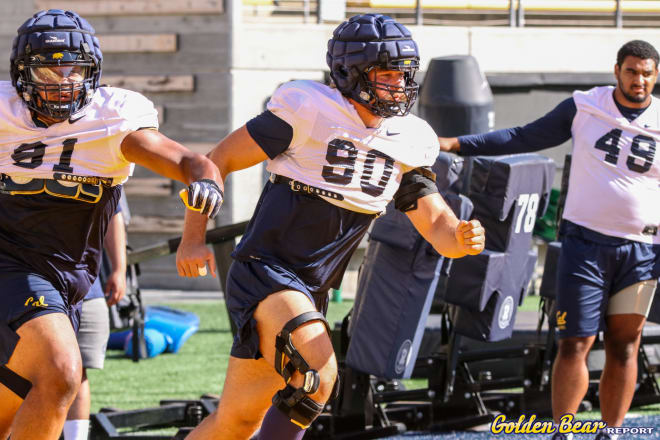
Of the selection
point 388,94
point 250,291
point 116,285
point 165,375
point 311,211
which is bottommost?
point 165,375

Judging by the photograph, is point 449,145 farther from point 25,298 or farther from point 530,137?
point 25,298

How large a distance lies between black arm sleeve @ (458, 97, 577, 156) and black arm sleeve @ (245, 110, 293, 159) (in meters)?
1.83

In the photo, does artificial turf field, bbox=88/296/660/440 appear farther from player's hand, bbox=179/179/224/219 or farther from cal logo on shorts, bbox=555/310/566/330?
player's hand, bbox=179/179/224/219

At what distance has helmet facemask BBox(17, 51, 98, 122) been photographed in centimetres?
390

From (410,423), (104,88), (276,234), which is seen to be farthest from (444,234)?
(410,423)

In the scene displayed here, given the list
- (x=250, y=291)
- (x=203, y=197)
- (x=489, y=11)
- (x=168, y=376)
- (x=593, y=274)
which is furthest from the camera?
(x=489, y=11)

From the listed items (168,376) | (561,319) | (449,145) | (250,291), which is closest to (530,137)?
(449,145)

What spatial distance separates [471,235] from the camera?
12.5ft

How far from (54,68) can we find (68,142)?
255 millimetres

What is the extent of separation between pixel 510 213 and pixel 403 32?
2.01 meters

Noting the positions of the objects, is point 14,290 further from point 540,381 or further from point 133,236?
point 133,236

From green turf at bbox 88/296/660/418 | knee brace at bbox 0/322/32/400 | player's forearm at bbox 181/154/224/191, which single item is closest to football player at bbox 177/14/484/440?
player's forearm at bbox 181/154/224/191

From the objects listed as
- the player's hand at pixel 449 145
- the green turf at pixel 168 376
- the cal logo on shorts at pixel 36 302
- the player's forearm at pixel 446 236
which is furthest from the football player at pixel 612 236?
the cal logo on shorts at pixel 36 302

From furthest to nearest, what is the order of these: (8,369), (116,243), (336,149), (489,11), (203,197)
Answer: (489,11)
(116,243)
(8,369)
(336,149)
(203,197)
